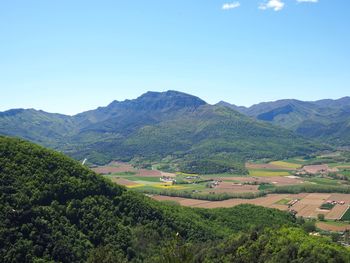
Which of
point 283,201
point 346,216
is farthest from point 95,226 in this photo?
point 283,201

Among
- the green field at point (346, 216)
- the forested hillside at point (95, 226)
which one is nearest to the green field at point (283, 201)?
the green field at point (346, 216)

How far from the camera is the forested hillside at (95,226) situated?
8331cm

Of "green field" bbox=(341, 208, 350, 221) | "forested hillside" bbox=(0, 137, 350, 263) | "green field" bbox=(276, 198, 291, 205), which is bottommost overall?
"green field" bbox=(341, 208, 350, 221)

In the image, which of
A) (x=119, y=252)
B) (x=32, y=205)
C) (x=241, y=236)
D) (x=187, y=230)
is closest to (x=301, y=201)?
(x=187, y=230)

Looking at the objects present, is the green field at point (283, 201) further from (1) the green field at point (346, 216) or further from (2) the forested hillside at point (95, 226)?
(2) the forested hillside at point (95, 226)

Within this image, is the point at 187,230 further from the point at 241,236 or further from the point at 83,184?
the point at 83,184

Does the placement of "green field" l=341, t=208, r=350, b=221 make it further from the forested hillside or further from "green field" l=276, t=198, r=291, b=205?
the forested hillside

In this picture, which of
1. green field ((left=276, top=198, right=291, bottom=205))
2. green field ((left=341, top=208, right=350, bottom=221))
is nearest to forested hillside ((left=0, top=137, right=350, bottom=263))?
green field ((left=341, top=208, right=350, bottom=221))

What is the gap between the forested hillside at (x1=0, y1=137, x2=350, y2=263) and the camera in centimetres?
8331

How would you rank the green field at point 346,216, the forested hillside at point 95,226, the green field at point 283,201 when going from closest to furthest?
1. the forested hillside at point 95,226
2. the green field at point 346,216
3. the green field at point 283,201

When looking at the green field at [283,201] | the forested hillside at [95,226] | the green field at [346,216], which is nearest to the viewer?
the forested hillside at [95,226]

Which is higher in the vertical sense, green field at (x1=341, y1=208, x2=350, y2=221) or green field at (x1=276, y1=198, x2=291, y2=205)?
green field at (x1=276, y1=198, x2=291, y2=205)

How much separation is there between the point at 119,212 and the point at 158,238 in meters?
12.8

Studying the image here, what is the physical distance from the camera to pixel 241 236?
313 ft
